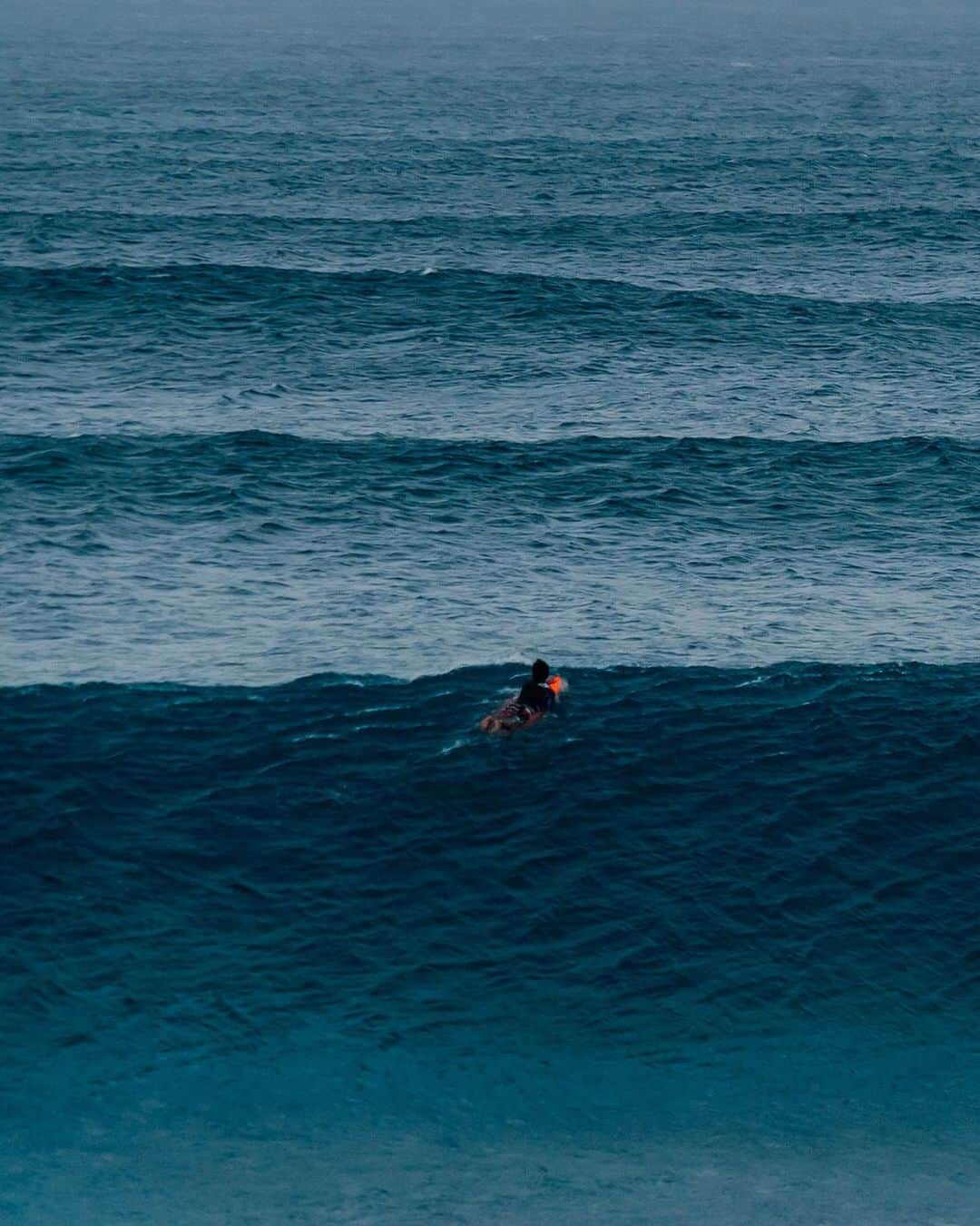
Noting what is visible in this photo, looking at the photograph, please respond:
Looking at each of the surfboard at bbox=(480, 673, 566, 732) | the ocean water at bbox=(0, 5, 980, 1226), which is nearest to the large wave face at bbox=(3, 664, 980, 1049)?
the ocean water at bbox=(0, 5, 980, 1226)

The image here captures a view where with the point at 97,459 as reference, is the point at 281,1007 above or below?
below

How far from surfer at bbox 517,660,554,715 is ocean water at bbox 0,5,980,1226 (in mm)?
1136

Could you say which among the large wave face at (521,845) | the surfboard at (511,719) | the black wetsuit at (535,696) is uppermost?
the black wetsuit at (535,696)

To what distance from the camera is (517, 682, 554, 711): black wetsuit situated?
4572cm

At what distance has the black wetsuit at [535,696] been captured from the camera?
150 feet

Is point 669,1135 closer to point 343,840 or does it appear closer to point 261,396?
point 343,840

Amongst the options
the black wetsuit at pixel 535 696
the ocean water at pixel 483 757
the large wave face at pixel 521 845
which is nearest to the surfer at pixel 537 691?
the black wetsuit at pixel 535 696

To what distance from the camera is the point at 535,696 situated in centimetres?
4578

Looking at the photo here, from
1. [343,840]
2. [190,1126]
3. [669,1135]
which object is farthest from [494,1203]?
[343,840]

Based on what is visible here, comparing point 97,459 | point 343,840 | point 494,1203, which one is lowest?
point 494,1203

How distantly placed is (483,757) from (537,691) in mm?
2468

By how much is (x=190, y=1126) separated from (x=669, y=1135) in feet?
31.9

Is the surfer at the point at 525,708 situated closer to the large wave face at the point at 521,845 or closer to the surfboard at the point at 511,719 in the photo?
the surfboard at the point at 511,719

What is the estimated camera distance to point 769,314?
96750mm
